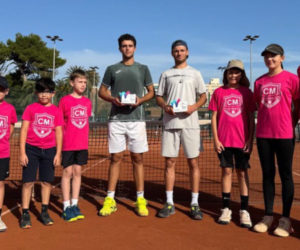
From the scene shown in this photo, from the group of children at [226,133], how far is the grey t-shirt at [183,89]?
0.27 m

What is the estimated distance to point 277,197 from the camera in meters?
4.40

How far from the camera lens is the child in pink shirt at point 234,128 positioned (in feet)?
10.7

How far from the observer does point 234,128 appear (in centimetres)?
327

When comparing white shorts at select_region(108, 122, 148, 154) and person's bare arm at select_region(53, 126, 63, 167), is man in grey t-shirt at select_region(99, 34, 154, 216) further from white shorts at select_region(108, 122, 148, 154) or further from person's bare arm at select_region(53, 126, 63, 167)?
person's bare arm at select_region(53, 126, 63, 167)

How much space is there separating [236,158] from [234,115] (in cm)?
46

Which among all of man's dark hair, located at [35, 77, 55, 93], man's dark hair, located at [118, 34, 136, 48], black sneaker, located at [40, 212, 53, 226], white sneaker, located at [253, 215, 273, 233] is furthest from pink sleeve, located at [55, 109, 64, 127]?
white sneaker, located at [253, 215, 273, 233]

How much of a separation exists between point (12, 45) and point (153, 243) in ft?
128

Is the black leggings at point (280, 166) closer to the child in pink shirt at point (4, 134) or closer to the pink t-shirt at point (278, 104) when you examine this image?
the pink t-shirt at point (278, 104)

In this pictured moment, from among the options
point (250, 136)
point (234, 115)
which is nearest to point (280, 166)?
point (250, 136)

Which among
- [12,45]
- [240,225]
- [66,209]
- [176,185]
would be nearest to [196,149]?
[240,225]

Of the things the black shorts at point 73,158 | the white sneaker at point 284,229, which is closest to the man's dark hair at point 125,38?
the black shorts at point 73,158

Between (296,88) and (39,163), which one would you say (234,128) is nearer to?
(296,88)

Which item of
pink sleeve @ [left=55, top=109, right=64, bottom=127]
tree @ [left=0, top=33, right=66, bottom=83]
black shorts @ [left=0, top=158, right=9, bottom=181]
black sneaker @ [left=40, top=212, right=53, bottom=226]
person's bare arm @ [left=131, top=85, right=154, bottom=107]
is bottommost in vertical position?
black sneaker @ [left=40, top=212, right=53, bottom=226]

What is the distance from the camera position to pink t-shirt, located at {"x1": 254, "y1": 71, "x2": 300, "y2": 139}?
2934mm
